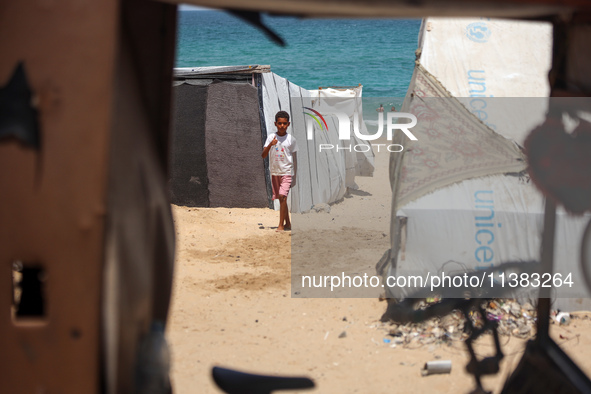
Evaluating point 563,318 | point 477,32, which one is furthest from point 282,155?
point 563,318

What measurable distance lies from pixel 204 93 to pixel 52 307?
818 cm

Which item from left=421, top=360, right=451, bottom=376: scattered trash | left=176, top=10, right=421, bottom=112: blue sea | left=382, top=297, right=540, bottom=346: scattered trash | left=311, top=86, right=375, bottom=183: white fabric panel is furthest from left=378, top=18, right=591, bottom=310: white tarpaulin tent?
left=176, top=10, right=421, bottom=112: blue sea

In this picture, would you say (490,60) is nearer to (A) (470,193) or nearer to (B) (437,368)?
(A) (470,193)

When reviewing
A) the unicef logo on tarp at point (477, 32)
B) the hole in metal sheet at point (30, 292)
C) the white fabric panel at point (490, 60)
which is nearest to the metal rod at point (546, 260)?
the hole in metal sheet at point (30, 292)

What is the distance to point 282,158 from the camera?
Result: 7.89m

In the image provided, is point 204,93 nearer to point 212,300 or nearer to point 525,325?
point 212,300

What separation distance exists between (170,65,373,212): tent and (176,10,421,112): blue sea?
20.4m

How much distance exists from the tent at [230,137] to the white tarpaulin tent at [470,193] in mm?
3983

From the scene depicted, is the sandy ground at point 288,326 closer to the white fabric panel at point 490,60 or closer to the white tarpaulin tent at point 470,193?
the white tarpaulin tent at point 470,193

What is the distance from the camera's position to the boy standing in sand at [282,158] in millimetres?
7891

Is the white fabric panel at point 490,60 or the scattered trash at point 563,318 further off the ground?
the white fabric panel at point 490,60

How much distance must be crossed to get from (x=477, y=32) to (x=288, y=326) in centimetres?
375

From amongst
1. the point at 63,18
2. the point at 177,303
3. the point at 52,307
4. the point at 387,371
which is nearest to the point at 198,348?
the point at 177,303

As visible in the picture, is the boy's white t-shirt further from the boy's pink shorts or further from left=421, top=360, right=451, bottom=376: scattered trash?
left=421, top=360, right=451, bottom=376: scattered trash
